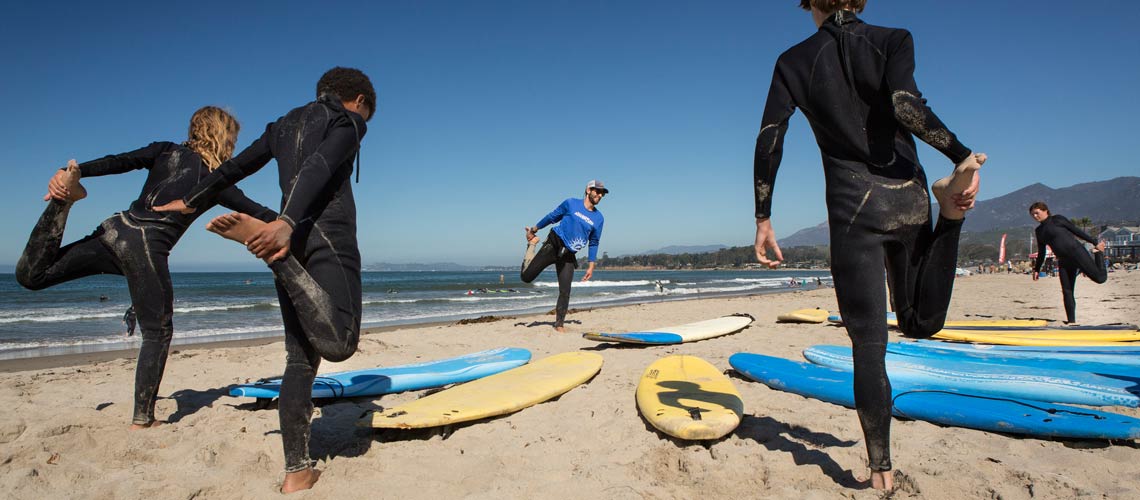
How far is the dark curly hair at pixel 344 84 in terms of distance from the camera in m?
2.44

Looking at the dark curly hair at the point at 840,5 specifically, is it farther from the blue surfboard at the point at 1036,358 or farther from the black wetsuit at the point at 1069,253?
the black wetsuit at the point at 1069,253

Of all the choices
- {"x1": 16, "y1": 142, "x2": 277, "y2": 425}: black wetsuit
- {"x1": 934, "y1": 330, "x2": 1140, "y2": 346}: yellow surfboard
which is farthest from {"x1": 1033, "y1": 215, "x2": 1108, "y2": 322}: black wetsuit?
{"x1": 16, "y1": 142, "x2": 277, "y2": 425}: black wetsuit

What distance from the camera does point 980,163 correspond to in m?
1.96

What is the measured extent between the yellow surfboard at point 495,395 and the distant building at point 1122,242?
9118 cm

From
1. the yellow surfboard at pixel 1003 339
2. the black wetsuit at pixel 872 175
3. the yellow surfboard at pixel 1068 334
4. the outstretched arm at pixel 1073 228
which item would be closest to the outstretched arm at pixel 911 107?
the black wetsuit at pixel 872 175

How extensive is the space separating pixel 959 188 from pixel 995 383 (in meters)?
2.28

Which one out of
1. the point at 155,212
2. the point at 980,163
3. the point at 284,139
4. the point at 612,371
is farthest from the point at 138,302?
the point at 980,163

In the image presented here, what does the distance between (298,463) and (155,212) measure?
72.9 inches

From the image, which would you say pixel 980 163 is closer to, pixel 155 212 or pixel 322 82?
pixel 322 82

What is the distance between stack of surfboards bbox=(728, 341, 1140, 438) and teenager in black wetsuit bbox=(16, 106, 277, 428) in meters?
3.65

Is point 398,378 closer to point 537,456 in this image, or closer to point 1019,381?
point 537,456

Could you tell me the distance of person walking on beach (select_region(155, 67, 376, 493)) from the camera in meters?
2.06

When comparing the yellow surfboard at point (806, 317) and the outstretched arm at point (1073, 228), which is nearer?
the outstretched arm at point (1073, 228)

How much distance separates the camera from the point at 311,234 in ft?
7.21
